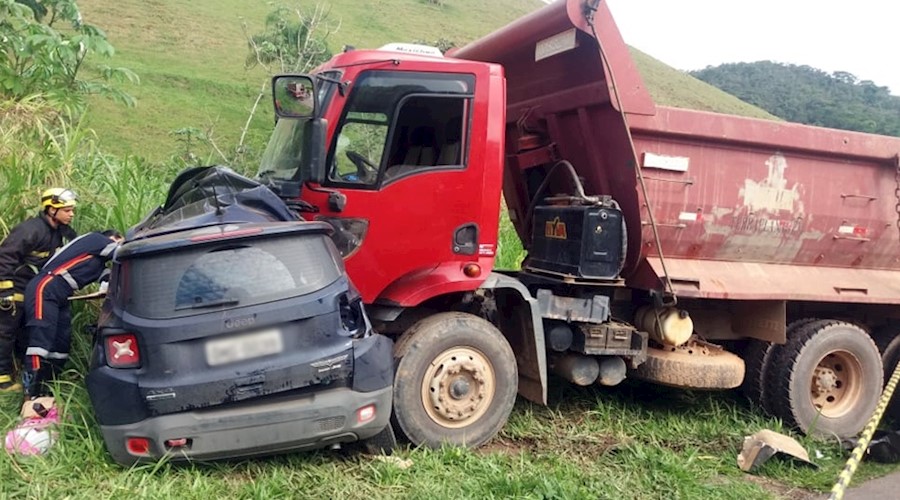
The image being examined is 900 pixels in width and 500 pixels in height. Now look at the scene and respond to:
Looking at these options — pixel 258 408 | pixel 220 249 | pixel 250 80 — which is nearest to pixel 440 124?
pixel 220 249

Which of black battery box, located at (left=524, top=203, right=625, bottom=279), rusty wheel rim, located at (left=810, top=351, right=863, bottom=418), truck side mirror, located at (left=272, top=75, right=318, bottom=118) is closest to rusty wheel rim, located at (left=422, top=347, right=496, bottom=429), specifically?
black battery box, located at (left=524, top=203, right=625, bottom=279)

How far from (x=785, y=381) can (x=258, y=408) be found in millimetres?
3950

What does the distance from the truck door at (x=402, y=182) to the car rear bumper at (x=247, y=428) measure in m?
1.00

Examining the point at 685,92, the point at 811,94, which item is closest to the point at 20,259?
the point at 685,92

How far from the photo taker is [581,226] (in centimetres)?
508

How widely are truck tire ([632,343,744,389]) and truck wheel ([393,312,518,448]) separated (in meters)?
1.15

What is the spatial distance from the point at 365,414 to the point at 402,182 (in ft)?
4.90

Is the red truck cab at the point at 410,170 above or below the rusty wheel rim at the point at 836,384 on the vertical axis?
above

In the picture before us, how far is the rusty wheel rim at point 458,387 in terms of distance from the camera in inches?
184

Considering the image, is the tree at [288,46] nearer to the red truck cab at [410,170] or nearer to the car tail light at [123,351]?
the red truck cab at [410,170]

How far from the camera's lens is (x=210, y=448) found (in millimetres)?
3771

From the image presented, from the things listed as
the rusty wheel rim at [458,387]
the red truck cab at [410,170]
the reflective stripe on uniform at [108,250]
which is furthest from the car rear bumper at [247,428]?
the reflective stripe on uniform at [108,250]

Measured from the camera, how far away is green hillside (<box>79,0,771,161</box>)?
30.1 m

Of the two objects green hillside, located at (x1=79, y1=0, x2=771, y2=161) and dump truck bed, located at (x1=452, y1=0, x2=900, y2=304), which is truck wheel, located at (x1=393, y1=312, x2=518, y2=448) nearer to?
dump truck bed, located at (x1=452, y1=0, x2=900, y2=304)
